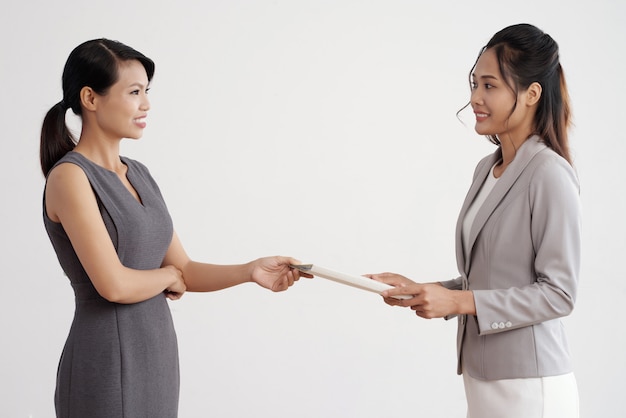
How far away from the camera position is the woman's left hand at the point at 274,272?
2385 millimetres

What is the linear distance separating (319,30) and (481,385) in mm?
2487

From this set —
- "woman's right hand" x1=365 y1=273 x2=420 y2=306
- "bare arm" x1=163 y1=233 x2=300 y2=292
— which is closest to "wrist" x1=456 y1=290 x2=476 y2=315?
"woman's right hand" x1=365 y1=273 x2=420 y2=306

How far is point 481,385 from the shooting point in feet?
6.54

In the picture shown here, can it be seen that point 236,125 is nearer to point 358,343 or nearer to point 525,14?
point 358,343

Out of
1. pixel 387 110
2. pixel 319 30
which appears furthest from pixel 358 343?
pixel 319 30

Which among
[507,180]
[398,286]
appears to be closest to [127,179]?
[398,286]

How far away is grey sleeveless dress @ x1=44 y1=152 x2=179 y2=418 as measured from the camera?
1.91m

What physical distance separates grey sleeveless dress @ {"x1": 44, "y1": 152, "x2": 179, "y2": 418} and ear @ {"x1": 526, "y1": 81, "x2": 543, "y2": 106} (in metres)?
1.12

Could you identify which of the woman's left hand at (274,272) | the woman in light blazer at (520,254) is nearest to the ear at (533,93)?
the woman in light blazer at (520,254)

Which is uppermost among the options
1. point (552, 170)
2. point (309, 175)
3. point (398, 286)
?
point (309, 175)

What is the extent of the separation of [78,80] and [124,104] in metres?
0.14

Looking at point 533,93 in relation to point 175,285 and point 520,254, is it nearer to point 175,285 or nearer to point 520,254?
point 520,254

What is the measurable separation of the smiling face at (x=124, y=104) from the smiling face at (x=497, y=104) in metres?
0.97

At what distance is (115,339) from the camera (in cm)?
193
